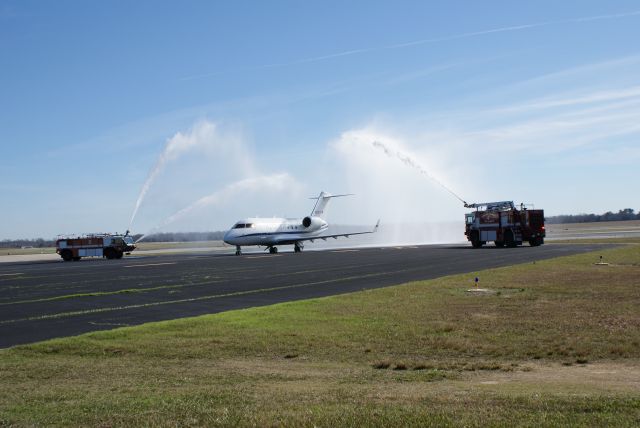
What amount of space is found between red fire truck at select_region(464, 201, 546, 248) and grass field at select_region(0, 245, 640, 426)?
138ft

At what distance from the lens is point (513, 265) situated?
40781mm

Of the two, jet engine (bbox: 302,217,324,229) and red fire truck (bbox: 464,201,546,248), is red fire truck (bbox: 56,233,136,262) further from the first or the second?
red fire truck (bbox: 464,201,546,248)

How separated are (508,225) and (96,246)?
4265 cm

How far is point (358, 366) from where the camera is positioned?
46.5 feet

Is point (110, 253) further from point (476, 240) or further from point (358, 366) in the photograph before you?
point (358, 366)

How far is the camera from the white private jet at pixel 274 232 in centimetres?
7081

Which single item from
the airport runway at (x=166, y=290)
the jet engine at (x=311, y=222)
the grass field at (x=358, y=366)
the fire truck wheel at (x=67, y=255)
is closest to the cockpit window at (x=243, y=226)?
the jet engine at (x=311, y=222)

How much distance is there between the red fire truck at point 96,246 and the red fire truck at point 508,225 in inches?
1441

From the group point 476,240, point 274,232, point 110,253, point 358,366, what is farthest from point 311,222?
point 358,366

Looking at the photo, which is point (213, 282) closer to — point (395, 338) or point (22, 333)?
point (22, 333)

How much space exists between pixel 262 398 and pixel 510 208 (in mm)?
60874

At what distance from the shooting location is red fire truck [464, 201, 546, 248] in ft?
219

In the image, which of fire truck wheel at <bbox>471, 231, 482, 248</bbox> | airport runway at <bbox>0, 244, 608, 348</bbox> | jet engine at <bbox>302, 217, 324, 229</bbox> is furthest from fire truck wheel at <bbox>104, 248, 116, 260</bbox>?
fire truck wheel at <bbox>471, 231, 482, 248</bbox>

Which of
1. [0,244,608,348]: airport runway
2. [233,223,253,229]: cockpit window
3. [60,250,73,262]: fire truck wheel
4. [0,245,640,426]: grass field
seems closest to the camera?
[0,245,640,426]: grass field
